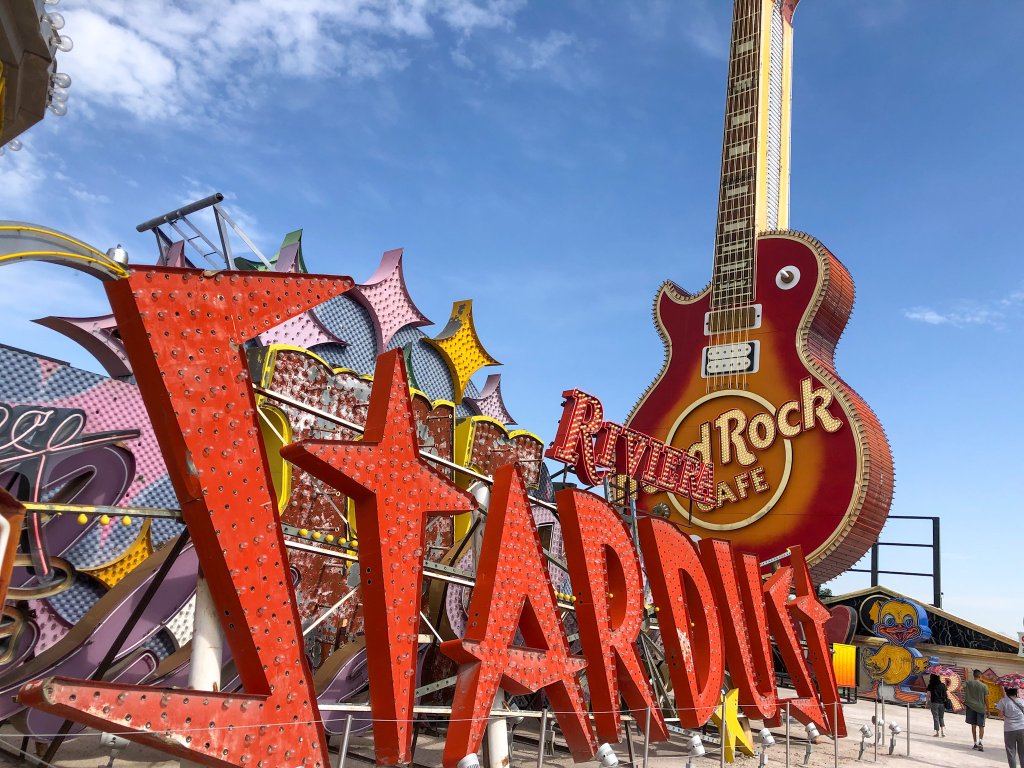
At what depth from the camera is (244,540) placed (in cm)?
734

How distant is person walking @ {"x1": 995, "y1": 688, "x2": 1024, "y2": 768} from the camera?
13047 mm

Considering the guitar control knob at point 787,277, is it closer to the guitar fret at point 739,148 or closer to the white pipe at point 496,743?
the guitar fret at point 739,148

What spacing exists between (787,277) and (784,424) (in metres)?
3.46

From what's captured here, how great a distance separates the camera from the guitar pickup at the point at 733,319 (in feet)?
72.2

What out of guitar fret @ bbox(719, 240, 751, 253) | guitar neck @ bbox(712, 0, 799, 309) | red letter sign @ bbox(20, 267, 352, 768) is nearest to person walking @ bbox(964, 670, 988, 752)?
guitar neck @ bbox(712, 0, 799, 309)

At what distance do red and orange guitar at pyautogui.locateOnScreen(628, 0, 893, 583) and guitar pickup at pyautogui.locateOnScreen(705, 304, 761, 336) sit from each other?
3cm

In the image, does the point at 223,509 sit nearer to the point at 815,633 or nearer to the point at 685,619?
the point at 685,619

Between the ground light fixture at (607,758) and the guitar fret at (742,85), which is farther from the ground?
the guitar fret at (742,85)

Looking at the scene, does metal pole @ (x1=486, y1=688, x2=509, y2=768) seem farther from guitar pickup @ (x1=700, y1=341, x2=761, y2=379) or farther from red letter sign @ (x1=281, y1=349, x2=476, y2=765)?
guitar pickup @ (x1=700, y1=341, x2=761, y2=379)

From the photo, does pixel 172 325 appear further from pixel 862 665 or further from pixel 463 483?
pixel 862 665

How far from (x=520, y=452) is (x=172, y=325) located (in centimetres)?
987

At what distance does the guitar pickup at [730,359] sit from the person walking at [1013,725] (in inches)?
383

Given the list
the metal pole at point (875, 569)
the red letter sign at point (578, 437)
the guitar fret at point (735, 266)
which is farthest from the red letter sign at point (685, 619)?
the metal pole at point (875, 569)

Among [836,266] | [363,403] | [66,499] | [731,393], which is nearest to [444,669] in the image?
[363,403]
